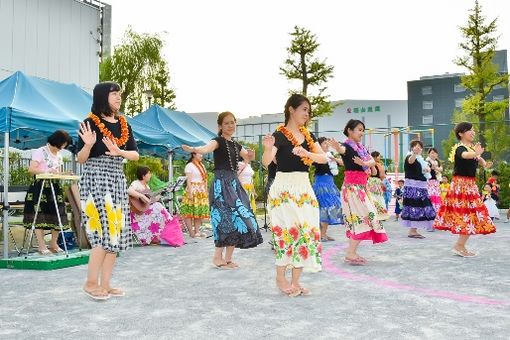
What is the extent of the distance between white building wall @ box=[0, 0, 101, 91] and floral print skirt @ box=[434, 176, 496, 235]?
1428 cm

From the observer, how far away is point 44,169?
22.9 feet

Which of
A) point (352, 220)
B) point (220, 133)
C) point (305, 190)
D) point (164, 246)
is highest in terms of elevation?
point (220, 133)

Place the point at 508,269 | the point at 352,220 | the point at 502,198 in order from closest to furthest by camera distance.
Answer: the point at 508,269 < the point at 352,220 < the point at 502,198

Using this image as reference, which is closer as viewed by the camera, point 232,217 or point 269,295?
point 269,295

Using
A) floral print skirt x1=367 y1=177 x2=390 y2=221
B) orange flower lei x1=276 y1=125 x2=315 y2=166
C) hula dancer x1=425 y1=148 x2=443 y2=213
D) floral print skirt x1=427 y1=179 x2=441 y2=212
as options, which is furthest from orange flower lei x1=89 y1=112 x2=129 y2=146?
floral print skirt x1=427 y1=179 x2=441 y2=212

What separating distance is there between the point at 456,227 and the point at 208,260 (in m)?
3.23

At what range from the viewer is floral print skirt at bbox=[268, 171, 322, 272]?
4.62 m

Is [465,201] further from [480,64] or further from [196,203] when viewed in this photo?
[480,64]

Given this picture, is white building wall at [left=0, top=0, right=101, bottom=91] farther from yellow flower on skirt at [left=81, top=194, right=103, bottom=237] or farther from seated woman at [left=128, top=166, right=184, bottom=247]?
yellow flower on skirt at [left=81, top=194, right=103, bottom=237]

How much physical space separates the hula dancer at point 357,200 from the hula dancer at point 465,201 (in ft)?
3.60

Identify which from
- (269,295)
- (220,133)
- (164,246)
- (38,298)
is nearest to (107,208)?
(38,298)

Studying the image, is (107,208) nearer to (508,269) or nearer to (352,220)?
(352,220)

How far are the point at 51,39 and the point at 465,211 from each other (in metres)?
15.8

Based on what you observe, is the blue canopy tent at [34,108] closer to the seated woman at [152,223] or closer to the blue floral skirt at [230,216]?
the seated woman at [152,223]
